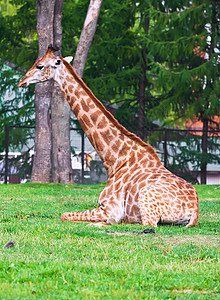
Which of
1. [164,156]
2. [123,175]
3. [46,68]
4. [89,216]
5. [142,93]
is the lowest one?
[89,216]

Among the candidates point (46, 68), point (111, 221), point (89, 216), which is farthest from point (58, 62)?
point (111, 221)

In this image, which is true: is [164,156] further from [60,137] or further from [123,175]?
[123,175]

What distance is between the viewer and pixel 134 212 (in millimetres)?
7383

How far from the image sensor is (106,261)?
4.71 m

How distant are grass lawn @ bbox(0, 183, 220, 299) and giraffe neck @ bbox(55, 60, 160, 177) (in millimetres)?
1339

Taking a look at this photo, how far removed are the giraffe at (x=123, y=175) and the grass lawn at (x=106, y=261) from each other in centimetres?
26

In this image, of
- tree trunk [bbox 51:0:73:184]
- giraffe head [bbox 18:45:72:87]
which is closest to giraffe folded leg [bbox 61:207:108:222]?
giraffe head [bbox 18:45:72:87]

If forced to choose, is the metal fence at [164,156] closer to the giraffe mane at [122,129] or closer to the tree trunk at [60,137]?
the tree trunk at [60,137]

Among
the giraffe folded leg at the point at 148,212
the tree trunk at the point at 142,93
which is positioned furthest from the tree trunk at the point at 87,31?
the giraffe folded leg at the point at 148,212

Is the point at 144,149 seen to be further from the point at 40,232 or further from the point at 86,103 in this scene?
the point at 40,232

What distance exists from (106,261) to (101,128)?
12.6ft

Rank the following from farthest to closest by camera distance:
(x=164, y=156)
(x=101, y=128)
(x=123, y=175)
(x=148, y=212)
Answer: (x=164, y=156) → (x=101, y=128) → (x=123, y=175) → (x=148, y=212)

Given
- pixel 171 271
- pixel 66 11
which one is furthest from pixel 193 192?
pixel 66 11

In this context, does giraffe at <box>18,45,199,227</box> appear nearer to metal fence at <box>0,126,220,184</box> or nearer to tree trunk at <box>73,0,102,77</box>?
tree trunk at <box>73,0,102,77</box>
